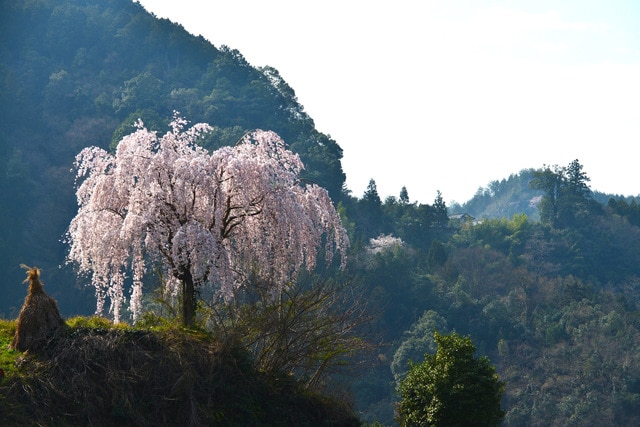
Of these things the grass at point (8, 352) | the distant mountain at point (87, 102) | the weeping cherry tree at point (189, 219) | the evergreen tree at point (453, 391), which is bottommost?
the evergreen tree at point (453, 391)

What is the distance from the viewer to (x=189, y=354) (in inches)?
528

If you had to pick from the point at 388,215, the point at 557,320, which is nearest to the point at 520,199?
the point at 388,215

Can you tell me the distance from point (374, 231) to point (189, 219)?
194 feet

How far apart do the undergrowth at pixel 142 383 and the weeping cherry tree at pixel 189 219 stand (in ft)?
3.11

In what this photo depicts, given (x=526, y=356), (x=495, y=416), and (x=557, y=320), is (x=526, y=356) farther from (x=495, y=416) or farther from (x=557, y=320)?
(x=495, y=416)

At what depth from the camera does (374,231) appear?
73.1 m

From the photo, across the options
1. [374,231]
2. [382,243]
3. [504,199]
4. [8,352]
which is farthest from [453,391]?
[504,199]

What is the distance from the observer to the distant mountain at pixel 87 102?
196 ft

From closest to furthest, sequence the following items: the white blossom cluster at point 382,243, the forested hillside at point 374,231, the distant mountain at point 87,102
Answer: the forested hillside at point 374,231 < the distant mountain at point 87,102 < the white blossom cluster at point 382,243

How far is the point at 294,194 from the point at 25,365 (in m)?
4.82

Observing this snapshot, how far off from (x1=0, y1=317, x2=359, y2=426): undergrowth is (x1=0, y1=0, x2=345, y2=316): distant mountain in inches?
1633

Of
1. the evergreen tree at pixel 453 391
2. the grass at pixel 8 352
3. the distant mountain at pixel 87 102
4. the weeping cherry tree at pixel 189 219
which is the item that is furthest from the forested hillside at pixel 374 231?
the grass at pixel 8 352

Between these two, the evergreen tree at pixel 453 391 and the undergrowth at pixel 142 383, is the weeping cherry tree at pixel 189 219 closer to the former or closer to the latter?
the undergrowth at pixel 142 383

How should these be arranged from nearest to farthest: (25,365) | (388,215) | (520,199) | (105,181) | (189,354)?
(25,365)
(189,354)
(105,181)
(388,215)
(520,199)
